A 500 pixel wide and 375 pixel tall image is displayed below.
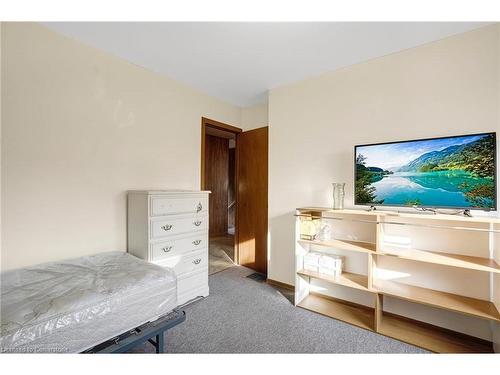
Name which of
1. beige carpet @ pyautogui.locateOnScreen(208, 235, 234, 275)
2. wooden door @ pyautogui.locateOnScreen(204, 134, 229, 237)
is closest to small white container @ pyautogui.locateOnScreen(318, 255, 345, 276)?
beige carpet @ pyautogui.locateOnScreen(208, 235, 234, 275)

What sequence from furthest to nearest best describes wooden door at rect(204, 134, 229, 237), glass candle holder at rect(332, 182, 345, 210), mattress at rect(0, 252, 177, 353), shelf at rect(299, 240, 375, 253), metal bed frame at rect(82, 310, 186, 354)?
wooden door at rect(204, 134, 229, 237) → glass candle holder at rect(332, 182, 345, 210) → shelf at rect(299, 240, 375, 253) → metal bed frame at rect(82, 310, 186, 354) → mattress at rect(0, 252, 177, 353)

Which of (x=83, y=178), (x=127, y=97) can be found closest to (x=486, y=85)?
(x=127, y=97)

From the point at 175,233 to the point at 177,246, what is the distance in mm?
141

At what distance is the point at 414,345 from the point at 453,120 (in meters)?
1.86

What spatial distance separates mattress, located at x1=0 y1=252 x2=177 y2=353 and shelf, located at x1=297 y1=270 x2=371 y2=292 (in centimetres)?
137

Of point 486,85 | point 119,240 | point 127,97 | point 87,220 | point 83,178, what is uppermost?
point 127,97

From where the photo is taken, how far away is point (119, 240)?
2.24 meters

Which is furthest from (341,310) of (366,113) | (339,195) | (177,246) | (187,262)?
(366,113)

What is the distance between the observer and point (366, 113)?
87.3 inches

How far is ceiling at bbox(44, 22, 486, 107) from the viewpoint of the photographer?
1.76 m

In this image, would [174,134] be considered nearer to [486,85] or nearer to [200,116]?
[200,116]

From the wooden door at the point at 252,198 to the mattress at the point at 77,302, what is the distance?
1799mm

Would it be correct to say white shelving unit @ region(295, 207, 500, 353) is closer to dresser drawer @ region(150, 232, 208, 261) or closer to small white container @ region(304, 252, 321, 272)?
small white container @ region(304, 252, 321, 272)
